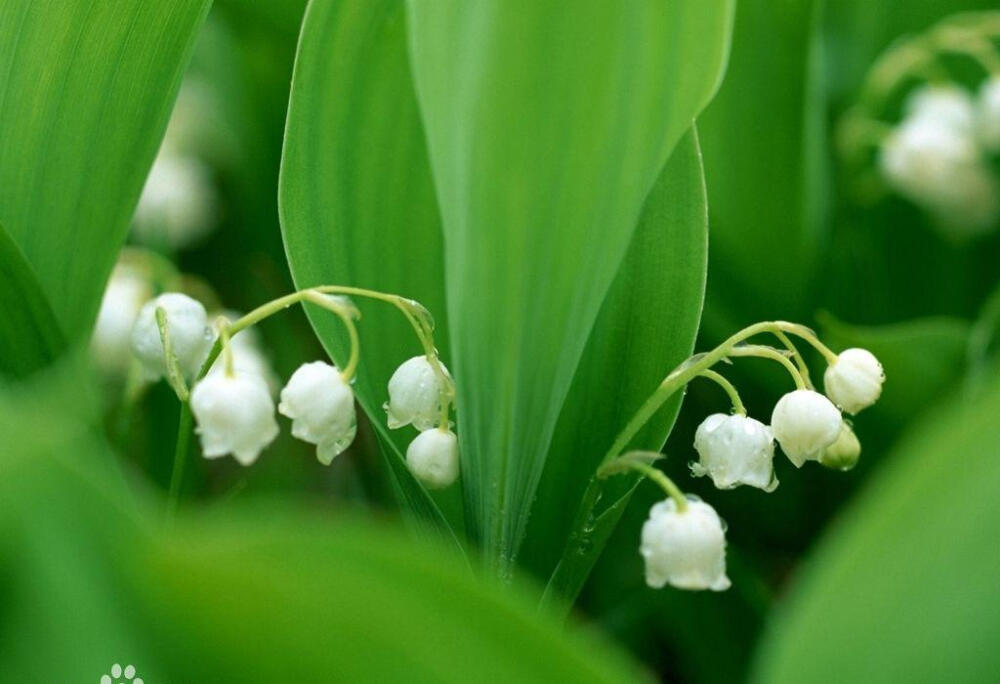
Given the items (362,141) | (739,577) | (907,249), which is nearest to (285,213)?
(362,141)

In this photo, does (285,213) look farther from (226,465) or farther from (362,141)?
(226,465)

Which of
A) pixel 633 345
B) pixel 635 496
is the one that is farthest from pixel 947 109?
pixel 633 345

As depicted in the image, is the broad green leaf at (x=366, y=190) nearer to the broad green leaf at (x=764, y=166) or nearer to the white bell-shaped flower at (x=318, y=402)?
the white bell-shaped flower at (x=318, y=402)

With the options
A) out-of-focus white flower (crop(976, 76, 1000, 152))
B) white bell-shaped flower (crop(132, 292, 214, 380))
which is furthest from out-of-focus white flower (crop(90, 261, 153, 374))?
out-of-focus white flower (crop(976, 76, 1000, 152))

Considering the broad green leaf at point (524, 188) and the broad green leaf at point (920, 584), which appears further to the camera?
the broad green leaf at point (524, 188)

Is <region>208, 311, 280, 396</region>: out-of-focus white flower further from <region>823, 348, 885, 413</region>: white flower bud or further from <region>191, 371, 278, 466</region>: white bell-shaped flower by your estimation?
<region>823, 348, 885, 413</region>: white flower bud

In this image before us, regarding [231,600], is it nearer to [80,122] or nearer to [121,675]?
[121,675]

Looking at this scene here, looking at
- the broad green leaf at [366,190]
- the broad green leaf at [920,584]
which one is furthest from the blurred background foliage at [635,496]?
the broad green leaf at [366,190]
